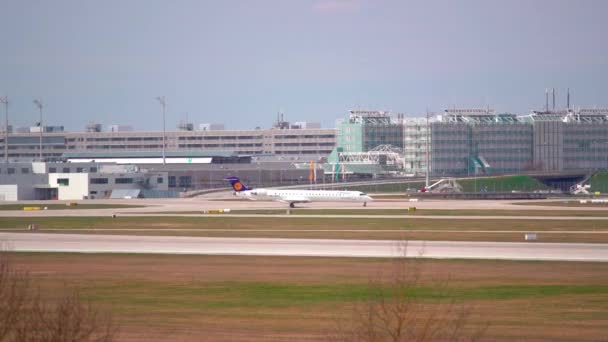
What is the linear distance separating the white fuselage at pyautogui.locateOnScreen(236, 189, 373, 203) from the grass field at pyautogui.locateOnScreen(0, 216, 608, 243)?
24.6 m

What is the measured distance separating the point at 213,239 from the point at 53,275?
22063 millimetres

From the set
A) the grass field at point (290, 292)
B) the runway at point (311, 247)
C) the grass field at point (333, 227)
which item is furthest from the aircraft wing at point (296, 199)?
the grass field at point (290, 292)

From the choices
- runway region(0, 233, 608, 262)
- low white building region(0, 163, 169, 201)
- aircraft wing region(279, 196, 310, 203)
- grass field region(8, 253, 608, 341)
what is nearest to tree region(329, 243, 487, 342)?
grass field region(8, 253, 608, 341)

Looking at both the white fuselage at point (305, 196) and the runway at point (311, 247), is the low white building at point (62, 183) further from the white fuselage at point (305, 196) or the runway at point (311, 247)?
the runway at point (311, 247)

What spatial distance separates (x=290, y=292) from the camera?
35.9 meters

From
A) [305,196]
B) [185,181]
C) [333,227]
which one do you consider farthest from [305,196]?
[185,181]

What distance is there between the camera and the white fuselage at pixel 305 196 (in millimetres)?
113500

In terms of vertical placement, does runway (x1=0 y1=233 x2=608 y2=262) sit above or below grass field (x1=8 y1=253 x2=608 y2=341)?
below

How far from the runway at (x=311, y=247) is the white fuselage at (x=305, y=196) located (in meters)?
50.5

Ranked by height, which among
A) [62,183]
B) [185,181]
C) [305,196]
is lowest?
[185,181]

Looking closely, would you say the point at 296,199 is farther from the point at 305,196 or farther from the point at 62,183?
the point at 62,183

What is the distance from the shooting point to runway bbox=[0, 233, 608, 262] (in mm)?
50259

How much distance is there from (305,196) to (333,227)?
38.6m

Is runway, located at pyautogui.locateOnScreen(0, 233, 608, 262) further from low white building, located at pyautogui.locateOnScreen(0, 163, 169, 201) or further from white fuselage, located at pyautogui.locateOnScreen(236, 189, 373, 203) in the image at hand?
low white building, located at pyautogui.locateOnScreen(0, 163, 169, 201)
